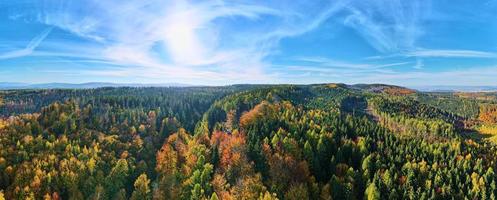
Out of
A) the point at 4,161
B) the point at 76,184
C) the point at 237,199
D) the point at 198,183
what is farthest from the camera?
the point at 4,161

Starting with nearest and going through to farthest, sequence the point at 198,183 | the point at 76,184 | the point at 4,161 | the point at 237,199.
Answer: the point at 237,199 < the point at 198,183 < the point at 76,184 < the point at 4,161

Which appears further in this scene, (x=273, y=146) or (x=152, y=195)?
(x=273, y=146)

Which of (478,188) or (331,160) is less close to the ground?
(331,160)

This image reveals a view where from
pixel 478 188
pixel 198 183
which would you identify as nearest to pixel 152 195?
pixel 198 183

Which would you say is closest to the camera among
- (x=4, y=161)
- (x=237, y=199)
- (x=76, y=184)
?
(x=237, y=199)

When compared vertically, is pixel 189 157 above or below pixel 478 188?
A: above

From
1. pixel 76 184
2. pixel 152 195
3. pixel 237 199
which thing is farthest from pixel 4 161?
pixel 237 199

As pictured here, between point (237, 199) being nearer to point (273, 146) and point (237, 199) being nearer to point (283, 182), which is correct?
point (283, 182)

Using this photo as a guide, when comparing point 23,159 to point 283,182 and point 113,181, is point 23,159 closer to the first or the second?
point 113,181

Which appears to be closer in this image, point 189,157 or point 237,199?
point 237,199
